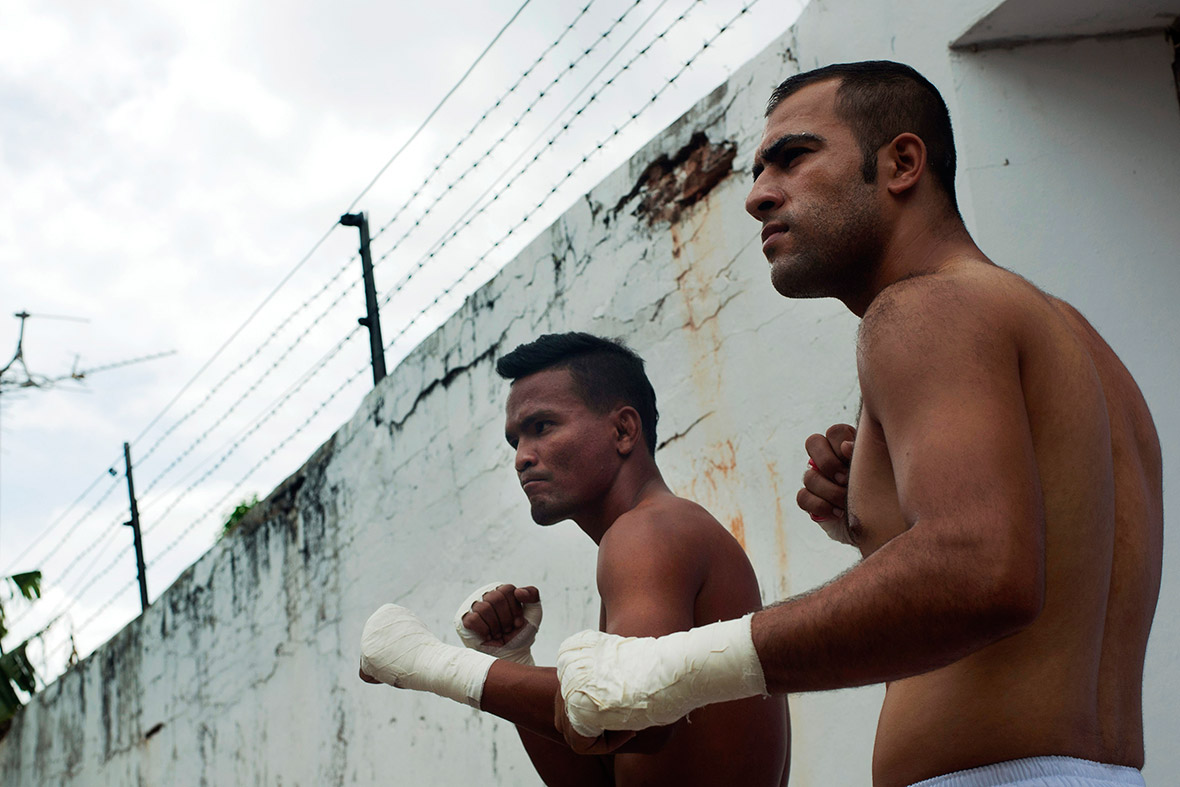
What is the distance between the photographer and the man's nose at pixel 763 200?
177 cm

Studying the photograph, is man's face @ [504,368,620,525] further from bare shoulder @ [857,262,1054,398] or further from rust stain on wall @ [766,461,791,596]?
bare shoulder @ [857,262,1054,398]

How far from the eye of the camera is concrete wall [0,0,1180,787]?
9.13 ft

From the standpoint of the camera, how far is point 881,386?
1.44 meters

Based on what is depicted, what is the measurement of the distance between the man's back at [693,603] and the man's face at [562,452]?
0.87ft

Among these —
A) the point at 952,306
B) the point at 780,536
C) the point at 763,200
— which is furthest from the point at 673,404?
the point at 952,306

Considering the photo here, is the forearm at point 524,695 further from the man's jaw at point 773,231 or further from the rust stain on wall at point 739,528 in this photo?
the rust stain on wall at point 739,528

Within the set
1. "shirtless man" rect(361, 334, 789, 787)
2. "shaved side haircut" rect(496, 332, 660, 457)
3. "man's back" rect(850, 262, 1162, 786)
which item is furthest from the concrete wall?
"man's back" rect(850, 262, 1162, 786)

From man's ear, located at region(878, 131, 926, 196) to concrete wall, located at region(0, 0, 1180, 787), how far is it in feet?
3.66

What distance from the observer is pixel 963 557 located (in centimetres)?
123

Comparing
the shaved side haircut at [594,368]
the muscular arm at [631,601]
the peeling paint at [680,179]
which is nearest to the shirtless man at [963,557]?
the muscular arm at [631,601]

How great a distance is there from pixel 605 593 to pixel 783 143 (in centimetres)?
86

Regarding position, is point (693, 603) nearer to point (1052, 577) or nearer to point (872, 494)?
point (872, 494)

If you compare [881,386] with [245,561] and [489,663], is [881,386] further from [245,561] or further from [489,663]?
[245,561]

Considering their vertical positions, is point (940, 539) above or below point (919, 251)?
below
